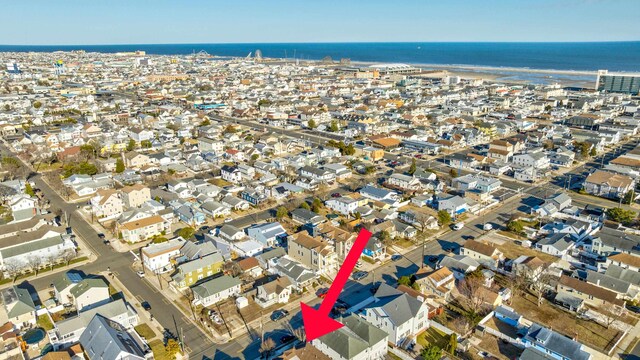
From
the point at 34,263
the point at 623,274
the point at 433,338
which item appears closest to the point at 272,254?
the point at 433,338

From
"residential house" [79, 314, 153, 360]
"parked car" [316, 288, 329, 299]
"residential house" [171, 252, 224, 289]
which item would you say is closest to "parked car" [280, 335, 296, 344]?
"parked car" [316, 288, 329, 299]

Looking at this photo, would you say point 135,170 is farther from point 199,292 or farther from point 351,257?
point 351,257

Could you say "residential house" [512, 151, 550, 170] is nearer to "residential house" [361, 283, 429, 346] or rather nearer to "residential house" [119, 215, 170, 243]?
"residential house" [361, 283, 429, 346]

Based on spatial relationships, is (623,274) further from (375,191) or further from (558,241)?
(375,191)

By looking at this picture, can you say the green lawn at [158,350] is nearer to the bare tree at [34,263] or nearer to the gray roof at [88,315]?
the gray roof at [88,315]

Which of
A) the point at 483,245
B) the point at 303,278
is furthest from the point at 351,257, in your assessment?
the point at 483,245

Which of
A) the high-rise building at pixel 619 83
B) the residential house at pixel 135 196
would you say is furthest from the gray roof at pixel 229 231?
the high-rise building at pixel 619 83
